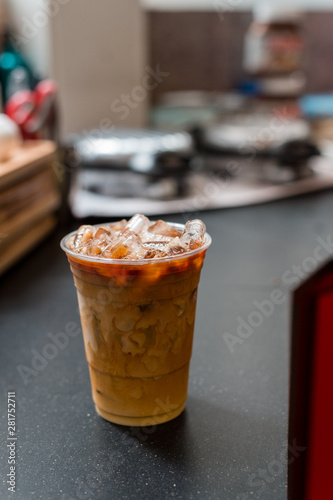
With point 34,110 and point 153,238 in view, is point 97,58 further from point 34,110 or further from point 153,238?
point 153,238

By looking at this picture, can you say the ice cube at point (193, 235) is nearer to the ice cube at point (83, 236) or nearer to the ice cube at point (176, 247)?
the ice cube at point (176, 247)

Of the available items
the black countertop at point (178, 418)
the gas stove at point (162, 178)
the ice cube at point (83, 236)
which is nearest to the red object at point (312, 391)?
the black countertop at point (178, 418)

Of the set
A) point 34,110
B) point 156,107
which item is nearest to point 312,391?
point 34,110

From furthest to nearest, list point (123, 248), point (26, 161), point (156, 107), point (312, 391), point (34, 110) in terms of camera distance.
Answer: point (156, 107)
point (34, 110)
point (26, 161)
point (123, 248)
point (312, 391)

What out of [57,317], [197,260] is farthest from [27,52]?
[197,260]

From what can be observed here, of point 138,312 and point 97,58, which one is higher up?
point 97,58

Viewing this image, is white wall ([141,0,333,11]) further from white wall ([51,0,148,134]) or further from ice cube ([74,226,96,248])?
ice cube ([74,226,96,248])

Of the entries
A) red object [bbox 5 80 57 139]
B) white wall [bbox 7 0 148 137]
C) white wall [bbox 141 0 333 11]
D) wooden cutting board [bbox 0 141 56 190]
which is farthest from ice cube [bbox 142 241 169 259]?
white wall [bbox 141 0 333 11]

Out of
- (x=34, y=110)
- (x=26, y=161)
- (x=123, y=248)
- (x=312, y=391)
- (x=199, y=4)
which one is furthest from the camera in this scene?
(x=199, y=4)
